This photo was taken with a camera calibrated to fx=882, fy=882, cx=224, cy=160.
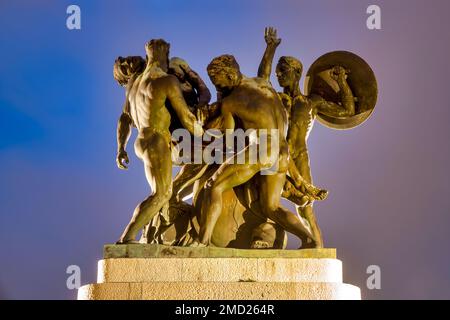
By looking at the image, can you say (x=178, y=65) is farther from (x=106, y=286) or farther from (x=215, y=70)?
(x=106, y=286)

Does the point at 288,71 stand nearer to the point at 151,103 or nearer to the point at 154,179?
the point at 151,103

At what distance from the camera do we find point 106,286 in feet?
37.0

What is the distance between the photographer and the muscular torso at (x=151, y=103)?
40.4 feet

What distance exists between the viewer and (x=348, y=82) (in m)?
14.0

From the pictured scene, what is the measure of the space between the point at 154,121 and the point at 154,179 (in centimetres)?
83

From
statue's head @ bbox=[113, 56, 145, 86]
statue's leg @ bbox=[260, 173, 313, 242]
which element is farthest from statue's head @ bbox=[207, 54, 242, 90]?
statue's leg @ bbox=[260, 173, 313, 242]

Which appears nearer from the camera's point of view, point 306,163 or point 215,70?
point 215,70

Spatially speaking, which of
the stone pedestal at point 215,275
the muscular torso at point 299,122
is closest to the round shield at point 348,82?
the muscular torso at point 299,122

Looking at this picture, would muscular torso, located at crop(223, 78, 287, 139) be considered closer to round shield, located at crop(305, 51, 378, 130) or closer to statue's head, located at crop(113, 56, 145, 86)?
statue's head, located at crop(113, 56, 145, 86)

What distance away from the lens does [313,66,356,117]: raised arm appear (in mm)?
13930

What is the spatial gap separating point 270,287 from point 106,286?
2.10 metres

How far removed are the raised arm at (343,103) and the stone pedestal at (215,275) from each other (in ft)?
9.07

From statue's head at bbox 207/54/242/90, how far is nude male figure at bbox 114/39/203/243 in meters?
0.57
